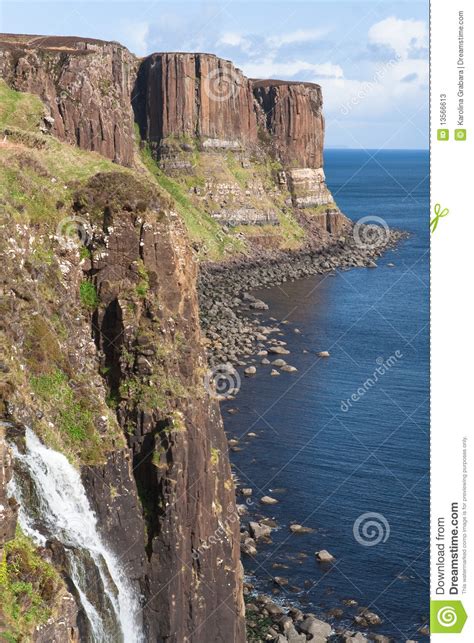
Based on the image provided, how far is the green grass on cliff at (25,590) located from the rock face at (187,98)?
127m

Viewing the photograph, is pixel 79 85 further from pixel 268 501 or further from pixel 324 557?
pixel 324 557

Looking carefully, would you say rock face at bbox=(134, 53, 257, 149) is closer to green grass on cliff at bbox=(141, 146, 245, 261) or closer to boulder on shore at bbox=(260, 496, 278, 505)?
green grass on cliff at bbox=(141, 146, 245, 261)

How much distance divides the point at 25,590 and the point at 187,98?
427 ft

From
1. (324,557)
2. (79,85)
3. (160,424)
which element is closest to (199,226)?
(79,85)

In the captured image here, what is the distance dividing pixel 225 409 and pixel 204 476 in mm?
40784

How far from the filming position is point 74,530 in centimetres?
2531

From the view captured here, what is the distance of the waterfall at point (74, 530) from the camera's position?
77.9ft

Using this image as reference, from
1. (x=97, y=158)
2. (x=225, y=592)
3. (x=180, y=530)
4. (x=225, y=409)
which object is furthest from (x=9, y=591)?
(x=225, y=409)

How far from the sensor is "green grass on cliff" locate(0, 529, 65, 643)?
65.3 feet

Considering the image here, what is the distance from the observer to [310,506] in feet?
177

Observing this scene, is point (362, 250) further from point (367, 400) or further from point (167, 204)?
point (167, 204)

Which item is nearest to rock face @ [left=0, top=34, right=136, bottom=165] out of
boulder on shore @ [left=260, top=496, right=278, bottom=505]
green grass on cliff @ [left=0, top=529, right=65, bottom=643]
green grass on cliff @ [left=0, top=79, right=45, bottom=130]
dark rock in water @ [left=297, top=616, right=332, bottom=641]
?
boulder on shore @ [left=260, top=496, right=278, bottom=505]

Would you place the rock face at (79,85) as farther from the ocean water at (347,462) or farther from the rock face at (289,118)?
the rock face at (289,118)

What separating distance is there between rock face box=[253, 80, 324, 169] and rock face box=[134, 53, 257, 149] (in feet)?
45.6
